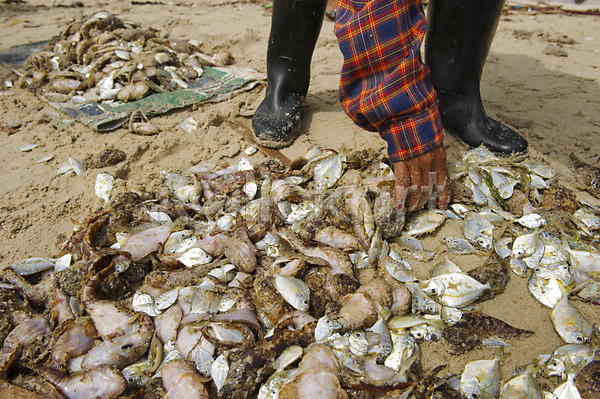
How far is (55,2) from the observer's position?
5797 mm

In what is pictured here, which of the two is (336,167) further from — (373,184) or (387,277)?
(387,277)

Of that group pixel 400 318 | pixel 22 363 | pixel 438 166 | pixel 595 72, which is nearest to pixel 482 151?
pixel 438 166

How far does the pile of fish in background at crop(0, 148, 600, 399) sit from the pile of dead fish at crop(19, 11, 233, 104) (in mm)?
1598

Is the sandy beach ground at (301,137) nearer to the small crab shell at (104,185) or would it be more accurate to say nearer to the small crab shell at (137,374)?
the small crab shell at (104,185)

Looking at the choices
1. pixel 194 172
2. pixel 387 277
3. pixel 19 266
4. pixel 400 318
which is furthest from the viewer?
pixel 194 172

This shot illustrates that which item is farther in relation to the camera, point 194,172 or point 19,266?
point 194,172

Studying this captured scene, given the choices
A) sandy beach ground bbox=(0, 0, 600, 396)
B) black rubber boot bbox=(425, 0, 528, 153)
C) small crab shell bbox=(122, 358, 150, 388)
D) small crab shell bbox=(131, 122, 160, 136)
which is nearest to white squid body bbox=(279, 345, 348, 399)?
sandy beach ground bbox=(0, 0, 600, 396)

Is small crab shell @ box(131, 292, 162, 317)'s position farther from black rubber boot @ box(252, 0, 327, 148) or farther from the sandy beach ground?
black rubber boot @ box(252, 0, 327, 148)

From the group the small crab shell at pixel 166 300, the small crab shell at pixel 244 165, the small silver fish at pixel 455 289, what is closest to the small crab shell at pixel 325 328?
the small silver fish at pixel 455 289

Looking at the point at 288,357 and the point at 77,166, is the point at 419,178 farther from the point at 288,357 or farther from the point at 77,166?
the point at 77,166

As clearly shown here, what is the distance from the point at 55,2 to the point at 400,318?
23.1 ft

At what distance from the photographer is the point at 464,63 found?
2459mm

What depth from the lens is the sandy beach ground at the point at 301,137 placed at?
1806 mm

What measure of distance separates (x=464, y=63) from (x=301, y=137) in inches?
47.6
